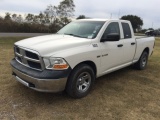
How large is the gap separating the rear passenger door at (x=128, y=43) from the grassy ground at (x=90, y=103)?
80cm

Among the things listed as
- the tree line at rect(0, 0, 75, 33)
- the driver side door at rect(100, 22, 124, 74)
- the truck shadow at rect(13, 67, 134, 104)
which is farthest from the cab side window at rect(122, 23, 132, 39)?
the tree line at rect(0, 0, 75, 33)

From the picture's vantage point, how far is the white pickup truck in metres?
3.83

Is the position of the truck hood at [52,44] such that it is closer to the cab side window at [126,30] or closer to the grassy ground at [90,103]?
the grassy ground at [90,103]

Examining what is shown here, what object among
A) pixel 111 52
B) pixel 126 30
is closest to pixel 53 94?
pixel 111 52

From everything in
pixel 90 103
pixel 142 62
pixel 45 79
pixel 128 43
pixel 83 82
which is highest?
pixel 128 43

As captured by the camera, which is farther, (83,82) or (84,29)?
(84,29)

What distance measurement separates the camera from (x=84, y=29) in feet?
17.1

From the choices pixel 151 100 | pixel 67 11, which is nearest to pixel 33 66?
pixel 151 100

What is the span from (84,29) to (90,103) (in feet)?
6.43

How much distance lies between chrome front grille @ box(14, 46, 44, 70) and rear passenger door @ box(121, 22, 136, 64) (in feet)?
8.92

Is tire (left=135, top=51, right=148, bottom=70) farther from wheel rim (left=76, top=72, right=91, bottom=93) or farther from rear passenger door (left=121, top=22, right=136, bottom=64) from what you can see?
wheel rim (left=76, top=72, right=91, bottom=93)

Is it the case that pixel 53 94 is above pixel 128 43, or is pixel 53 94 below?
below

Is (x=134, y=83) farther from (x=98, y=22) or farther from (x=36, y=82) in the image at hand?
(x=36, y=82)

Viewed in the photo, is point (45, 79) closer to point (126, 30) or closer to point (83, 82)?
point (83, 82)
